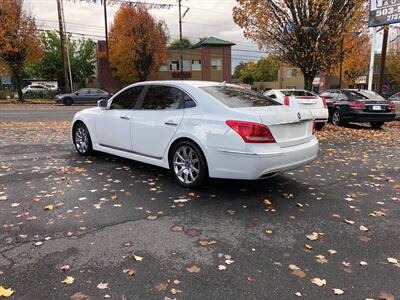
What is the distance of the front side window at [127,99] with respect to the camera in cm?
632

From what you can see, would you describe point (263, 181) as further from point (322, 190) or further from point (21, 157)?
point (21, 157)

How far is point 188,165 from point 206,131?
2.11ft

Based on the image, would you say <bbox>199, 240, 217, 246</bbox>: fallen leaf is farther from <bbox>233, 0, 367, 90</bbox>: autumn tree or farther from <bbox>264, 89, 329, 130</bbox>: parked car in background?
<bbox>233, 0, 367, 90</bbox>: autumn tree

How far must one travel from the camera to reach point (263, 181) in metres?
5.87

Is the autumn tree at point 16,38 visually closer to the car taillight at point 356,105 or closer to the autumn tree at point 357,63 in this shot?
the autumn tree at point 357,63

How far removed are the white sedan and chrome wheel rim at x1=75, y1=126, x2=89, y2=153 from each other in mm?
857

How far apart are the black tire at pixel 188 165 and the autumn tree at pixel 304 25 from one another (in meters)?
13.1

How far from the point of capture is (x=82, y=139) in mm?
7598

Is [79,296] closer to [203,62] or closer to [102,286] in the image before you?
[102,286]

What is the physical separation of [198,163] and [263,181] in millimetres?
1265

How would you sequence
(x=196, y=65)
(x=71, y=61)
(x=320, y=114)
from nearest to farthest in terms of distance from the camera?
(x=320, y=114) → (x=71, y=61) → (x=196, y=65)

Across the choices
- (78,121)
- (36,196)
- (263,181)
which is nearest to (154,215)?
(36,196)

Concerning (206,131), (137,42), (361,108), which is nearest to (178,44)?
(137,42)

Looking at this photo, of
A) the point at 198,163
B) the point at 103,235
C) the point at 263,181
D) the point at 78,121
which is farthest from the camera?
the point at 78,121
